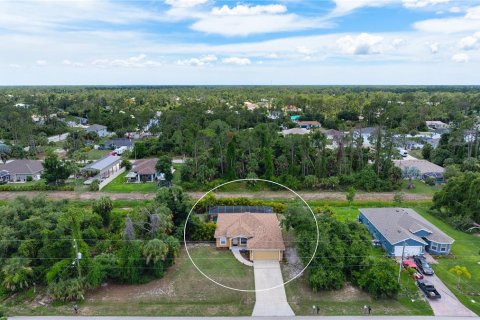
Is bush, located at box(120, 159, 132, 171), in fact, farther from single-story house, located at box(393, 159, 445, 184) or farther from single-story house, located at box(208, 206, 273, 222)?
single-story house, located at box(393, 159, 445, 184)

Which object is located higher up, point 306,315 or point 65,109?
point 65,109

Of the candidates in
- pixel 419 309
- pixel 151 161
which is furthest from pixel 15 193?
pixel 419 309

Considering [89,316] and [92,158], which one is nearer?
[89,316]

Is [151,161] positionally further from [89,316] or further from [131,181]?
[89,316]

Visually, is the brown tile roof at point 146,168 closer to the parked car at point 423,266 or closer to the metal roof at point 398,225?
the metal roof at point 398,225

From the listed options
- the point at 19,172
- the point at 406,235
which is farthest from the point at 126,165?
the point at 406,235
